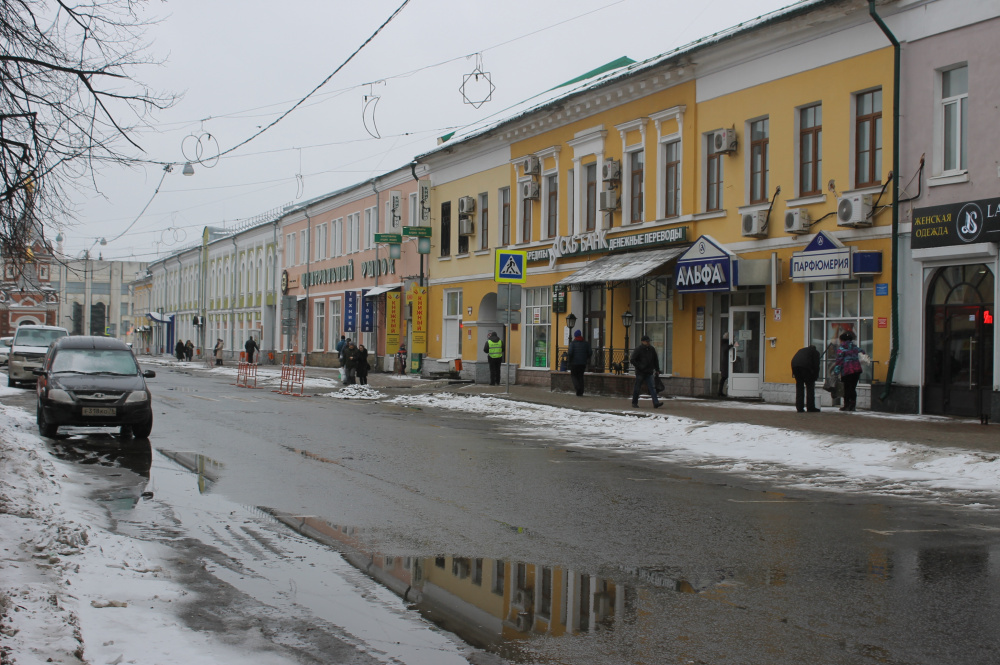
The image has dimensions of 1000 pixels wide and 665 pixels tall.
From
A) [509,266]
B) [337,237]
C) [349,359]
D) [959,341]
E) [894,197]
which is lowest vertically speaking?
[349,359]

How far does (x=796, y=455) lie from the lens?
45.7 ft

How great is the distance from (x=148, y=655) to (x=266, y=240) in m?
58.4

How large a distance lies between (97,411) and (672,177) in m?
16.0

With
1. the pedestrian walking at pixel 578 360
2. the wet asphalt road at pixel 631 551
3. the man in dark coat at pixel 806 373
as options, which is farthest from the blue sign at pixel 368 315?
the wet asphalt road at pixel 631 551

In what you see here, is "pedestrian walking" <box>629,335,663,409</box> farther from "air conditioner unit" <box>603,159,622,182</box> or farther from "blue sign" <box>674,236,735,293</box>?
"air conditioner unit" <box>603,159,622,182</box>

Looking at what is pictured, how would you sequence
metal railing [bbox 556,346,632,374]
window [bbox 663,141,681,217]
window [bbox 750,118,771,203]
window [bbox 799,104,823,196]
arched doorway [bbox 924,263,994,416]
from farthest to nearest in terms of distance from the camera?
metal railing [bbox 556,346,632,374], window [bbox 663,141,681,217], window [bbox 750,118,771,203], window [bbox 799,104,823,196], arched doorway [bbox 924,263,994,416]

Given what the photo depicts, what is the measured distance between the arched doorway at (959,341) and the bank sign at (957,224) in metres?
0.63

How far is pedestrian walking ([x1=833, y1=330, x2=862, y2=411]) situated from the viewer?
751 inches

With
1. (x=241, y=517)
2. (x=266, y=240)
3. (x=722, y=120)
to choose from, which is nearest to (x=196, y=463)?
(x=241, y=517)

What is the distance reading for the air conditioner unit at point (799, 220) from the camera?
2070 centimetres

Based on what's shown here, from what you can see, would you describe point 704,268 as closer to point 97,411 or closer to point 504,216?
point 504,216

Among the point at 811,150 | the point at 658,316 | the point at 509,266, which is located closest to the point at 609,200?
the point at 658,316

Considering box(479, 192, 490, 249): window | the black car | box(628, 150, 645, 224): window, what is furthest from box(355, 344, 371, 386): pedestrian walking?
the black car

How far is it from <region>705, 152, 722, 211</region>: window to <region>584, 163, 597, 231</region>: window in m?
5.18
